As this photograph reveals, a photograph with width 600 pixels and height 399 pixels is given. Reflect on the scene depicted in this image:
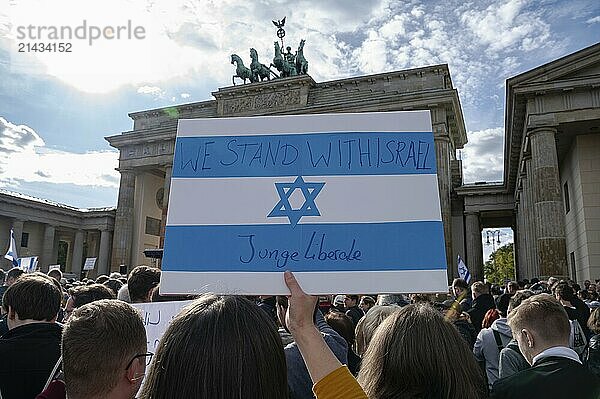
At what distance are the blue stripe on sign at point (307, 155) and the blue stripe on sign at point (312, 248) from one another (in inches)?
12.1

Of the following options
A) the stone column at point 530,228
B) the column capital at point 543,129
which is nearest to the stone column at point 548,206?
the column capital at point 543,129

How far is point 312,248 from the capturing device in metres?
2.33

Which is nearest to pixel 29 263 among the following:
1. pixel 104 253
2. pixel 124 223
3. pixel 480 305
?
pixel 480 305

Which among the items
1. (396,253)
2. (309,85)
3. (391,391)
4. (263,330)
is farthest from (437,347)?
(309,85)

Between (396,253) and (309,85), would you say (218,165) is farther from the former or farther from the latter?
(309,85)

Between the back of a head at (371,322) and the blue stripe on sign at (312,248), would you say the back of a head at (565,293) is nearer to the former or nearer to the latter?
the back of a head at (371,322)

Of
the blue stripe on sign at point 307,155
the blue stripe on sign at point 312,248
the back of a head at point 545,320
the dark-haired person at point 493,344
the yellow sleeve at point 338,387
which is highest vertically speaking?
the blue stripe on sign at point 307,155

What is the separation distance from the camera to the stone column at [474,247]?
34625mm

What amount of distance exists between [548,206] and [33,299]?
70.5 feet

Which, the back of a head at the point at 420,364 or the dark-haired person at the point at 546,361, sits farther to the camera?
the dark-haired person at the point at 546,361

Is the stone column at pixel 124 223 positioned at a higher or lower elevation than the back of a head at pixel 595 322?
higher

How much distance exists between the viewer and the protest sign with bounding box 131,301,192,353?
3068 millimetres

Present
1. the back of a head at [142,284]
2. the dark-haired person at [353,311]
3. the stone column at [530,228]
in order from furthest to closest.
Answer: the stone column at [530,228], the dark-haired person at [353,311], the back of a head at [142,284]

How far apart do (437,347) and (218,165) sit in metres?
1.39
